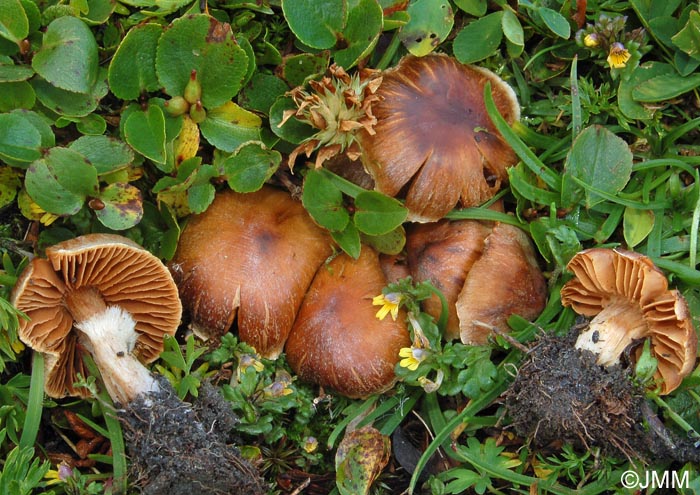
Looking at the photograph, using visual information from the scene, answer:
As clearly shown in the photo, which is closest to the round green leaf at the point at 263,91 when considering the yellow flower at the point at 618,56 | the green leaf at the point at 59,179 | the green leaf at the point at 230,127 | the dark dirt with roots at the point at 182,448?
the green leaf at the point at 230,127

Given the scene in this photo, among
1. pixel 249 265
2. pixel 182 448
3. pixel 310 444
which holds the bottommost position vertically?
pixel 310 444

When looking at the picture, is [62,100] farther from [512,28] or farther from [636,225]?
[636,225]

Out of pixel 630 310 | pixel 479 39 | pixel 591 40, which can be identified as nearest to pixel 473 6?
pixel 479 39

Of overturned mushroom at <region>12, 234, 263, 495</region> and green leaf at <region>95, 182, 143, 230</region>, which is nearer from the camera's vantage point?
overturned mushroom at <region>12, 234, 263, 495</region>

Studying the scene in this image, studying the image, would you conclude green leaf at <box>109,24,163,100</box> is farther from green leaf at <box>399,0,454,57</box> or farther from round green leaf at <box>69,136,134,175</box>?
green leaf at <box>399,0,454,57</box>

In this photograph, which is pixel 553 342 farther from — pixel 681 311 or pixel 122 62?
pixel 122 62

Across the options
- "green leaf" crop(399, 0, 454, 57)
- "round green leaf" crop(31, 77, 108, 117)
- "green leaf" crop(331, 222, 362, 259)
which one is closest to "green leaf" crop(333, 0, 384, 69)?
"green leaf" crop(399, 0, 454, 57)
